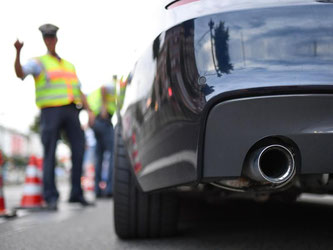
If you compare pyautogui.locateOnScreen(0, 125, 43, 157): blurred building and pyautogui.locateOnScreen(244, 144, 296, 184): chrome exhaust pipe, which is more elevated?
pyautogui.locateOnScreen(244, 144, 296, 184): chrome exhaust pipe

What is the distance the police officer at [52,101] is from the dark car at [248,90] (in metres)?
2.75

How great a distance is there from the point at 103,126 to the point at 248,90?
4838 mm

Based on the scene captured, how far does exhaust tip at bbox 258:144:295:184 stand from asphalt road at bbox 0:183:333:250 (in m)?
0.68

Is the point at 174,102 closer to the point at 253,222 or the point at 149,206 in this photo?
the point at 149,206

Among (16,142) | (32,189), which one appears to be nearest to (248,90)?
(32,189)

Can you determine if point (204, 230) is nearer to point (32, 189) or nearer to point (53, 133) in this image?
point (53, 133)

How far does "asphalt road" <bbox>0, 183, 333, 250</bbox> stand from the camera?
224 centimetres

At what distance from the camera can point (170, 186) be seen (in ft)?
5.70

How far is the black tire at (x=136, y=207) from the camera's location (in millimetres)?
2242

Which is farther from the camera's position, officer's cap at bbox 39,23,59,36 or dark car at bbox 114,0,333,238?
officer's cap at bbox 39,23,59,36

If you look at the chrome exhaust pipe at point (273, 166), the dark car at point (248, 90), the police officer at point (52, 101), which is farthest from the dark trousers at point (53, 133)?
the chrome exhaust pipe at point (273, 166)

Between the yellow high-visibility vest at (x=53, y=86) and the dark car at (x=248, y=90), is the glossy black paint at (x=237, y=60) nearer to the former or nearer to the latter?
the dark car at (x=248, y=90)

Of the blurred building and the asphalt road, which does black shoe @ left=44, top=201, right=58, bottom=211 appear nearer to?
the asphalt road

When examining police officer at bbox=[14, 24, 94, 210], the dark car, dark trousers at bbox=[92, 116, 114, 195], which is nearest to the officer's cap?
police officer at bbox=[14, 24, 94, 210]
